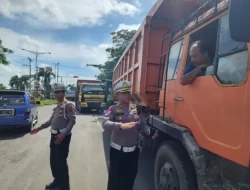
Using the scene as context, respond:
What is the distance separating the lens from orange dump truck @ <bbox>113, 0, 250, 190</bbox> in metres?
1.72

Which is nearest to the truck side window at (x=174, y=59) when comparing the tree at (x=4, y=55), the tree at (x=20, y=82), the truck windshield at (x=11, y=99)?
the truck windshield at (x=11, y=99)

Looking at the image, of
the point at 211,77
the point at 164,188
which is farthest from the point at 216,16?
the point at 164,188

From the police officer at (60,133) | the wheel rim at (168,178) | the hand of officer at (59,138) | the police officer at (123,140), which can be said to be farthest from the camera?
the police officer at (60,133)

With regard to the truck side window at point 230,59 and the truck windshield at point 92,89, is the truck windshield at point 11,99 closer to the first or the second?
the truck side window at point 230,59

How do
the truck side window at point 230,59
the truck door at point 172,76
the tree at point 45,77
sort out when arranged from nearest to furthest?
1. the truck side window at point 230,59
2. the truck door at point 172,76
3. the tree at point 45,77

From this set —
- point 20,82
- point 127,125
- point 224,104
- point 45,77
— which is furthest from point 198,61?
point 20,82

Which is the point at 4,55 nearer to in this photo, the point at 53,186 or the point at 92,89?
the point at 92,89

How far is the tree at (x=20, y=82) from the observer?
230ft

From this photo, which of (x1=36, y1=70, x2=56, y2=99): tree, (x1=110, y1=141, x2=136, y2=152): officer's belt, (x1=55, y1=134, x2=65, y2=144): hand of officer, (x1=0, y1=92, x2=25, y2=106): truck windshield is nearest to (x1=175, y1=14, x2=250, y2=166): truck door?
(x1=110, y1=141, x2=136, y2=152): officer's belt

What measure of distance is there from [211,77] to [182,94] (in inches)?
23.0

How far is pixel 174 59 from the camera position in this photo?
3207mm

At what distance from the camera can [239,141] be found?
66.7 inches

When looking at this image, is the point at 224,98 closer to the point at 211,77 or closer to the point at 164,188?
the point at 211,77

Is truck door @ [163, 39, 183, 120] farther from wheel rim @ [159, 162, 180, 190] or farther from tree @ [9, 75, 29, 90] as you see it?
tree @ [9, 75, 29, 90]
